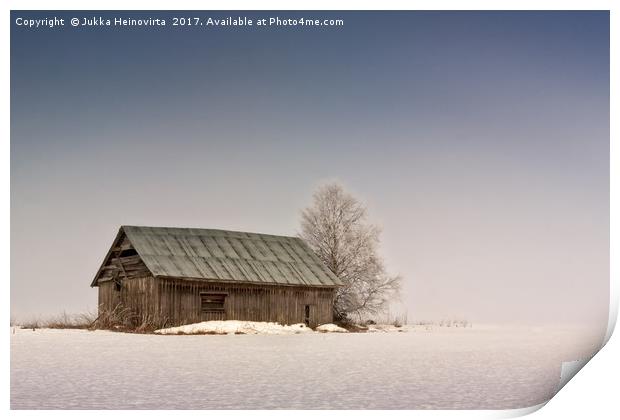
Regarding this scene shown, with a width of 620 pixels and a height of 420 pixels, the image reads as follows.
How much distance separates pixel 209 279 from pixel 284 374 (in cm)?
1611

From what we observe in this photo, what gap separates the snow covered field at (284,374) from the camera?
13.6m

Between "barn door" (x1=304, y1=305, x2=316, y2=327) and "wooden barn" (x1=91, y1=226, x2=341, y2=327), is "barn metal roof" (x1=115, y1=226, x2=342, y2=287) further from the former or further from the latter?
"barn door" (x1=304, y1=305, x2=316, y2=327)

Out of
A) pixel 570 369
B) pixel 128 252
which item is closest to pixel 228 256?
pixel 128 252

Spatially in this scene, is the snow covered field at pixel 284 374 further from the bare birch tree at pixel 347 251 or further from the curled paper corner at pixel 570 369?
the bare birch tree at pixel 347 251

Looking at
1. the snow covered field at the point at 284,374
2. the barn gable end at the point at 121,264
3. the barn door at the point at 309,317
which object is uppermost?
the barn gable end at the point at 121,264

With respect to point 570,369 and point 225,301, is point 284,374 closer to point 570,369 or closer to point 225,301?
point 570,369

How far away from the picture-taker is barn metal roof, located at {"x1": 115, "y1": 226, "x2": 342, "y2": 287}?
32406 mm

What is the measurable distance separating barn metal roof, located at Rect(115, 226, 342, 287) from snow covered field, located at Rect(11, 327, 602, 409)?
854 centimetres

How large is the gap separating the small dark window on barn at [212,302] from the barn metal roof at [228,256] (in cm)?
66

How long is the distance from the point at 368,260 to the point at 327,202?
338cm

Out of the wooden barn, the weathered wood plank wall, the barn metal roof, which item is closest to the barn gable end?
the wooden barn

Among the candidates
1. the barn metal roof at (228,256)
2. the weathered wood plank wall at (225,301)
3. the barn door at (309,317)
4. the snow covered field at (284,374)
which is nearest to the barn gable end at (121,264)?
the weathered wood plank wall at (225,301)
